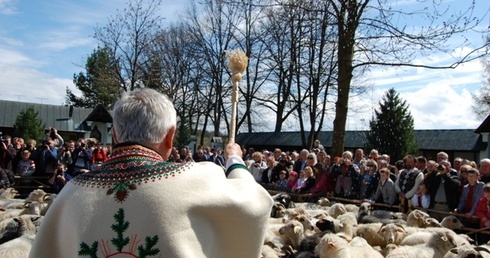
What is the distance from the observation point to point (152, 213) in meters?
2.35

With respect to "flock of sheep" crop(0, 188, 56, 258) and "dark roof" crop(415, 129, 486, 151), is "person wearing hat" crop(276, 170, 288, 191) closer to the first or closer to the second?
"flock of sheep" crop(0, 188, 56, 258)

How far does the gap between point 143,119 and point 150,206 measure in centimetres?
43

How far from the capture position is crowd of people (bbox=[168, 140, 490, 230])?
9086mm

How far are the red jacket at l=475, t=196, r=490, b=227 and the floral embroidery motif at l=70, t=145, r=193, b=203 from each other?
24.5ft

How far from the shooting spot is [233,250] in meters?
2.52

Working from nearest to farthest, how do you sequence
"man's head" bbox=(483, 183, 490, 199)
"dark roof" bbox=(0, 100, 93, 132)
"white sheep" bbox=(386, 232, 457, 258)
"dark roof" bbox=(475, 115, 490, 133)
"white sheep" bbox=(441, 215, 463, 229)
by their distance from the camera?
"white sheep" bbox=(386, 232, 457, 258)
"man's head" bbox=(483, 183, 490, 199)
"white sheep" bbox=(441, 215, 463, 229)
"dark roof" bbox=(475, 115, 490, 133)
"dark roof" bbox=(0, 100, 93, 132)

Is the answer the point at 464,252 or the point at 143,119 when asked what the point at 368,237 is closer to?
the point at 464,252

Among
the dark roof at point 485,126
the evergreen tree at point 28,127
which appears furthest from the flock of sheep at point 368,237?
the evergreen tree at point 28,127

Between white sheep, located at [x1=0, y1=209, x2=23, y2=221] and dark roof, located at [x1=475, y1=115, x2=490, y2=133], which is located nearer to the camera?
white sheep, located at [x1=0, y1=209, x2=23, y2=221]

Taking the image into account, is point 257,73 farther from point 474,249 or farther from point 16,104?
point 474,249

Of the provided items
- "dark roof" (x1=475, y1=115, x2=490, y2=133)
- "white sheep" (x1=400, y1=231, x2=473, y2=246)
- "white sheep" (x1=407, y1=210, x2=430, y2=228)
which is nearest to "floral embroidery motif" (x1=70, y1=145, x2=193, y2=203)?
"white sheep" (x1=400, y1=231, x2=473, y2=246)

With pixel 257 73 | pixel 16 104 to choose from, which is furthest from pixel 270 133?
pixel 16 104

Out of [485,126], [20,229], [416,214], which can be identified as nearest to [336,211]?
[416,214]

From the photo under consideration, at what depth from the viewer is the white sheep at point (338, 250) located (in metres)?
6.36
